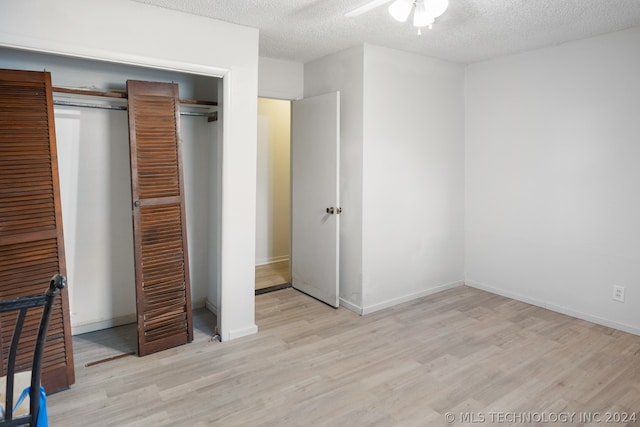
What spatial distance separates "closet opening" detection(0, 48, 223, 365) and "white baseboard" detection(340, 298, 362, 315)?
120 centimetres

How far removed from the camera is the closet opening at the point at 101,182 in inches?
116

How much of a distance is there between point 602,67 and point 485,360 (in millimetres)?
2554

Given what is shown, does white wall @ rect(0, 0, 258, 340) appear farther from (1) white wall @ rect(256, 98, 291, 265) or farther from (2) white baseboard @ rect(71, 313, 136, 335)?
(1) white wall @ rect(256, 98, 291, 265)

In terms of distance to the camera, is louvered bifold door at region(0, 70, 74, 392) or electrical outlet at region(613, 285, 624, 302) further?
electrical outlet at region(613, 285, 624, 302)

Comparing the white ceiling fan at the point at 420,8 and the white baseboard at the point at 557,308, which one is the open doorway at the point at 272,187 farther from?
the white ceiling fan at the point at 420,8

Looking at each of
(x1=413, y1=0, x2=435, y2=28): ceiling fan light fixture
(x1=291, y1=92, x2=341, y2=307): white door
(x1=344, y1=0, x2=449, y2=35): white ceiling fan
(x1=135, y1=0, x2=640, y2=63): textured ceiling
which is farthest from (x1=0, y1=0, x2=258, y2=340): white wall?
(x1=413, y1=0, x2=435, y2=28): ceiling fan light fixture

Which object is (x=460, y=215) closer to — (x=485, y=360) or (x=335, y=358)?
(x=485, y=360)

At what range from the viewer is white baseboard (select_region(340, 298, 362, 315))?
3.64 m

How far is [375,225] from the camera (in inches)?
145

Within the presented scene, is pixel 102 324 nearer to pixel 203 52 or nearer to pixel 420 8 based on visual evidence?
pixel 203 52

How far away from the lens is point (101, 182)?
10.3 ft

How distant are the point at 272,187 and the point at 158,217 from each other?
263 centimetres

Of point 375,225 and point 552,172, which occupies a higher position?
point 552,172

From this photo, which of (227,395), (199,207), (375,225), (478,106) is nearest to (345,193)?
(375,225)
